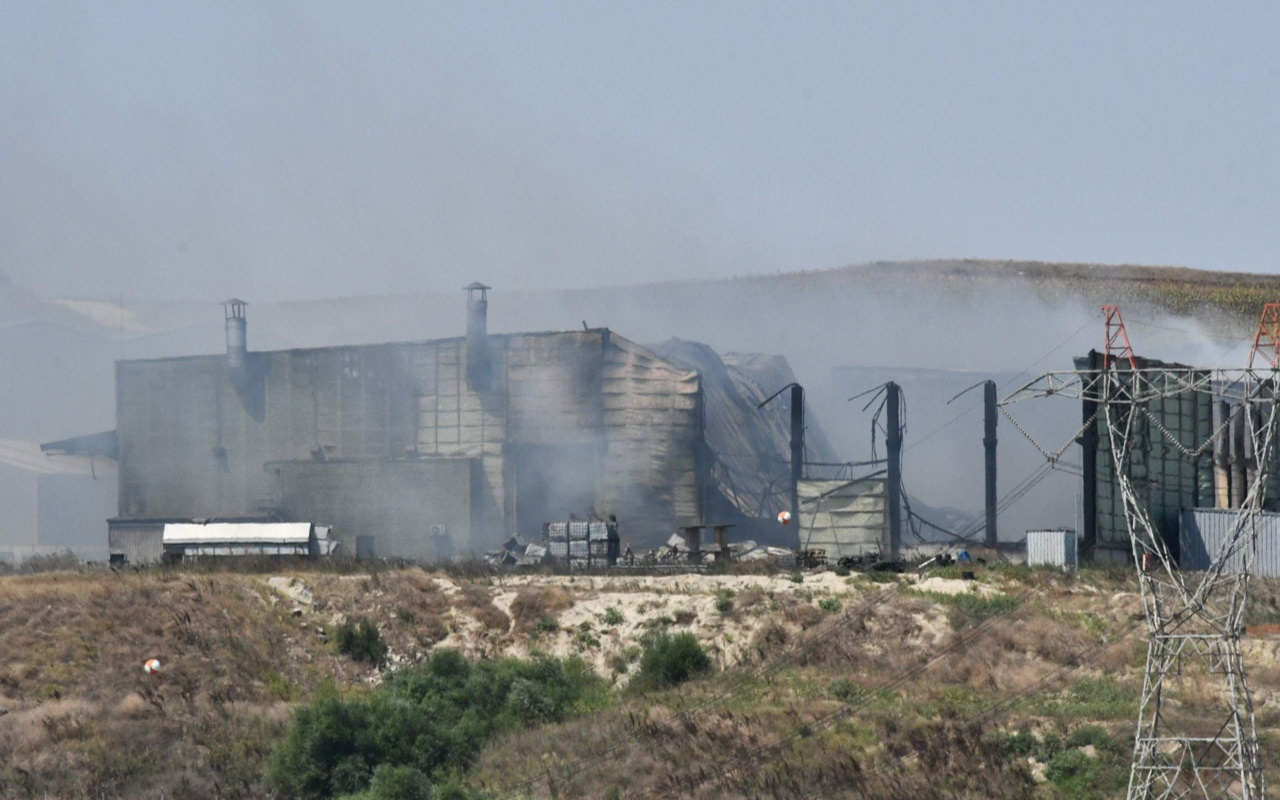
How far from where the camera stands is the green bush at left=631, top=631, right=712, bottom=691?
4191 centimetres

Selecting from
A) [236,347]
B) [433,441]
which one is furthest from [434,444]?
[236,347]

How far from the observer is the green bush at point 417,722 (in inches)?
1421

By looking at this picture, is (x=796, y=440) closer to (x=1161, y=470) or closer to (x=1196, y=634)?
(x=1161, y=470)

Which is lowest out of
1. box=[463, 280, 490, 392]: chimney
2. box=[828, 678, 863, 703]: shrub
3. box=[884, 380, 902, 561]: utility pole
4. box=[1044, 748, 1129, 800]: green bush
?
box=[1044, 748, 1129, 800]: green bush

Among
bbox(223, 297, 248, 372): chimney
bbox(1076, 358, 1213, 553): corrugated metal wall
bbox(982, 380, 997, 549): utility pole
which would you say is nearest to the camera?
bbox(1076, 358, 1213, 553): corrugated metal wall

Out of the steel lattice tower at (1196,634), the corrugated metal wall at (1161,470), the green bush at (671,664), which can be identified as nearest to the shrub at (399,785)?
the green bush at (671,664)

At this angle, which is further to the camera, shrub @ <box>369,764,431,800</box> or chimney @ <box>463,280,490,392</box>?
chimney @ <box>463,280,490,392</box>

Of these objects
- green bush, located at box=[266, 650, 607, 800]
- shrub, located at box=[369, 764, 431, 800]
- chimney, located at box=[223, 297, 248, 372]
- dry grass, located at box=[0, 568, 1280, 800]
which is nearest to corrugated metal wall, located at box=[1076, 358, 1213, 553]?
dry grass, located at box=[0, 568, 1280, 800]

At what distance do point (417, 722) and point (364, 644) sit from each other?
767cm

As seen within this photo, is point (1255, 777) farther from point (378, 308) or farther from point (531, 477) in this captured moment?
point (378, 308)

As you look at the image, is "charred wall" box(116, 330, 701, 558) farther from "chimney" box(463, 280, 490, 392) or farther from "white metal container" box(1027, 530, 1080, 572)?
"white metal container" box(1027, 530, 1080, 572)

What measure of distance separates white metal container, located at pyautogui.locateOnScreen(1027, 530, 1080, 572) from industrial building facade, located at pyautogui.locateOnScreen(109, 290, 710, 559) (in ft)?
49.2

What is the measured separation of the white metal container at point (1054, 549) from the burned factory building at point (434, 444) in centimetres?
1495

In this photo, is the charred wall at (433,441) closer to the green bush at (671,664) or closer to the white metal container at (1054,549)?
the white metal container at (1054,549)
